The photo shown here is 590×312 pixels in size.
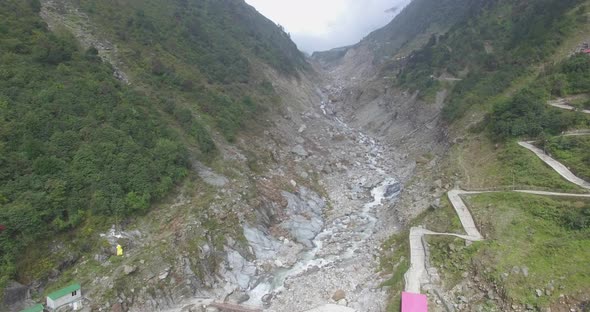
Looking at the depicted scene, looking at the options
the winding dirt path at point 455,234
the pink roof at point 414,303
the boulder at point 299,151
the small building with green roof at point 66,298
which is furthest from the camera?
the boulder at point 299,151

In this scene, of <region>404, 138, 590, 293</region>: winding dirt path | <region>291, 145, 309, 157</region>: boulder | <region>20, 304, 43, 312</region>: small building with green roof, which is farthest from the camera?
<region>291, 145, 309, 157</region>: boulder

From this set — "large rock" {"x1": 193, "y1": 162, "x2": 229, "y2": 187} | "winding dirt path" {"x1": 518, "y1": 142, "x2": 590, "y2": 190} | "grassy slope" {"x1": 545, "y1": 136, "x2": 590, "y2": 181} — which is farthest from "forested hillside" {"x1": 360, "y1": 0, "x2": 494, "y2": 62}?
"large rock" {"x1": 193, "y1": 162, "x2": 229, "y2": 187}

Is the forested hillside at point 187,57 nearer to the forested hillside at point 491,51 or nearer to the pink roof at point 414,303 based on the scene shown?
the pink roof at point 414,303

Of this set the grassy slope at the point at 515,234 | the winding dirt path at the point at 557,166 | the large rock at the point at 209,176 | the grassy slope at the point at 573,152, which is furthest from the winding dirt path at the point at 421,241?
the large rock at the point at 209,176

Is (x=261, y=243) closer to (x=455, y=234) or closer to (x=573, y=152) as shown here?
(x=455, y=234)

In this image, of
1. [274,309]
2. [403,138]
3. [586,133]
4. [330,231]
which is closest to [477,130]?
[586,133]

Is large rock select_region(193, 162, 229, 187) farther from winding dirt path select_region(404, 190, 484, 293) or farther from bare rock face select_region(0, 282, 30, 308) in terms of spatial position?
winding dirt path select_region(404, 190, 484, 293)

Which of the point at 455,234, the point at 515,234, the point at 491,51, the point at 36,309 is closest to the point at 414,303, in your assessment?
the point at 455,234
